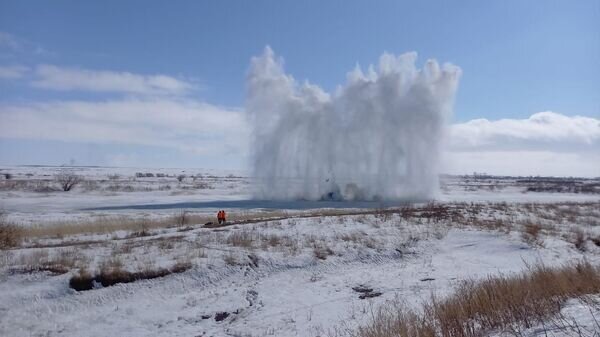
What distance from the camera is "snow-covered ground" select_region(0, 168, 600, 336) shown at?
441 inches

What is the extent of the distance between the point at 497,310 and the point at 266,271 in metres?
10.2

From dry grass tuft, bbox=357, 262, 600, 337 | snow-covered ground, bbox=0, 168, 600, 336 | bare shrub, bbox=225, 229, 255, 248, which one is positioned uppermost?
dry grass tuft, bbox=357, 262, 600, 337

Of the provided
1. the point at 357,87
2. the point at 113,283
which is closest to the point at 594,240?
the point at 113,283

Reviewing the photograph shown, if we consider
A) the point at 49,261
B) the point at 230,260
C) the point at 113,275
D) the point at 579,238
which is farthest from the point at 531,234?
the point at 49,261

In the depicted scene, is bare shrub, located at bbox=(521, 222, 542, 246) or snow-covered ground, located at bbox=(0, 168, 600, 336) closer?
snow-covered ground, located at bbox=(0, 168, 600, 336)

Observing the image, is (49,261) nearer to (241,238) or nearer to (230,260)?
(230,260)

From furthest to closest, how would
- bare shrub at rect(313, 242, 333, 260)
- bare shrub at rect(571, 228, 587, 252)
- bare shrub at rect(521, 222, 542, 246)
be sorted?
bare shrub at rect(571, 228, 587, 252), bare shrub at rect(521, 222, 542, 246), bare shrub at rect(313, 242, 333, 260)

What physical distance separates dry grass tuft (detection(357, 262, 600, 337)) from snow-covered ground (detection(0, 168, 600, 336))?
1.69 feet

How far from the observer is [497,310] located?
716 cm

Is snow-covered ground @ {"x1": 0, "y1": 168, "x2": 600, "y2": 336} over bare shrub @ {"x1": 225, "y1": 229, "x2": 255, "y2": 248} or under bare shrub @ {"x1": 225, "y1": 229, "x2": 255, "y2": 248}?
under

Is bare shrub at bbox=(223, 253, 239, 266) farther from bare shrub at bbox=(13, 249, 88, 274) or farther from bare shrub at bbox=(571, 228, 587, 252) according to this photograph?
bare shrub at bbox=(571, 228, 587, 252)

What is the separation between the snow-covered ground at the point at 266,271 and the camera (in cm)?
1120

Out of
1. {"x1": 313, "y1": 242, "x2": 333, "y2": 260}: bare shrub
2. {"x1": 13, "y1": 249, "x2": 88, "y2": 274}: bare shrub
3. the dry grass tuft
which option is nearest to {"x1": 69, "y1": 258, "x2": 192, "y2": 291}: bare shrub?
{"x1": 13, "y1": 249, "x2": 88, "y2": 274}: bare shrub

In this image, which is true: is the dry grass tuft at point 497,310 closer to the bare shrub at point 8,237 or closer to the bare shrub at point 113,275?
the bare shrub at point 113,275
